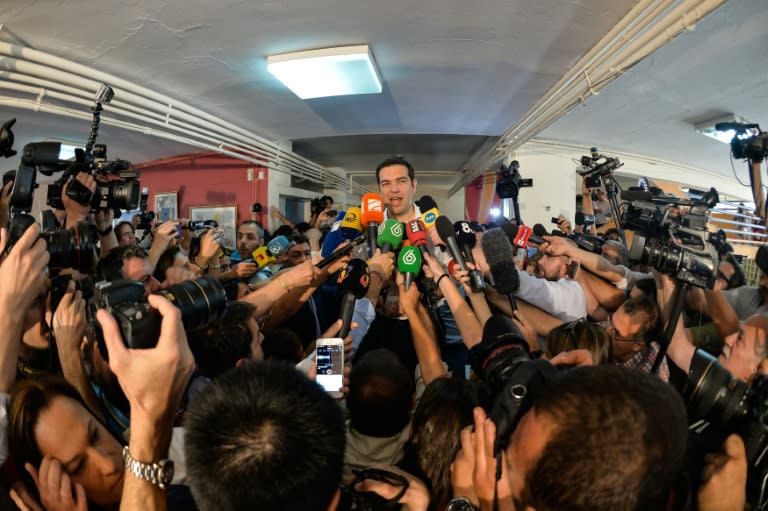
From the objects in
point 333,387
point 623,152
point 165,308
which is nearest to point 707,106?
point 623,152

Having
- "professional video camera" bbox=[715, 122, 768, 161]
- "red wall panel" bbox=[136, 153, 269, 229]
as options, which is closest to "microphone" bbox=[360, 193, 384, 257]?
"professional video camera" bbox=[715, 122, 768, 161]

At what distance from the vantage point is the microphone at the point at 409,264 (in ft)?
5.74

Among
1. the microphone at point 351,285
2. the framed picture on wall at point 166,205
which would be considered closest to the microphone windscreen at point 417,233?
the microphone at point 351,285

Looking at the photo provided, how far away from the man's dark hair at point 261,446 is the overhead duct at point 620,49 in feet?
8.39

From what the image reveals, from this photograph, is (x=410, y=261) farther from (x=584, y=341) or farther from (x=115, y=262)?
(x=115, y=262)

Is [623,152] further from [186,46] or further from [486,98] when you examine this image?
[186,46]

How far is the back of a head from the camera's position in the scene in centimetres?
126

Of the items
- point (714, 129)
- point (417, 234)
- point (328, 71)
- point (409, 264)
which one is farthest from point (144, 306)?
point (714, 129)

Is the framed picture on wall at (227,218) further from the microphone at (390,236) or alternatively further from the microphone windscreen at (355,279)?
the microphone windscreen at (355,279)

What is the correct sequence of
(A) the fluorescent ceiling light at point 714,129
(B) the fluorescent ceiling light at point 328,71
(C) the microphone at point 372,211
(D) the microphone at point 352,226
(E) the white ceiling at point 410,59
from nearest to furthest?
(C) the microphone at point 372,211
(D) the microphone at point 352,226
(E) the white ceiling at point 410,59
(B) the fluorescent ceiling light at point 328,71
(A) the fluorescent ceiling light at point 714,129

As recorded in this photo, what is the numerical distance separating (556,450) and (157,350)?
0.68 meters

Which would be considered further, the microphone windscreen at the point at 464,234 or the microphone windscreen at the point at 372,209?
the microphone windscreen at the point at 372,209

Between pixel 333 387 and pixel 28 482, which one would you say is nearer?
pixel 28 482

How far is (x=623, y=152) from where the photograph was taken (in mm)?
6215
